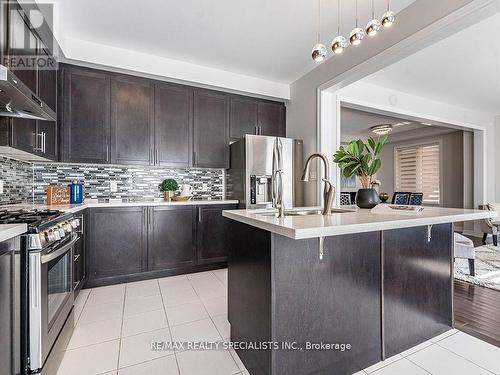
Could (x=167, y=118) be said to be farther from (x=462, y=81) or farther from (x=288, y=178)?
(x=462, y=81)

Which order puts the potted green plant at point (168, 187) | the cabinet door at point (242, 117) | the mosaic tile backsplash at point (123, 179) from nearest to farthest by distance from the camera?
1. the mosaic tile backsplash at point (123, 179)
2. the potted green plant at point (168, 187)
3. the cabinet door at point (242, 117)

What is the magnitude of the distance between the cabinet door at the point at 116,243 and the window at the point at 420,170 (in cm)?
702

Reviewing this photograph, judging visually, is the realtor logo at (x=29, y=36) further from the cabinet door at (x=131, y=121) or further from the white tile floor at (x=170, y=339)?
the white tile floor at (x=170, y=339)

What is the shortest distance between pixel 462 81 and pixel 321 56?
3.44 meters

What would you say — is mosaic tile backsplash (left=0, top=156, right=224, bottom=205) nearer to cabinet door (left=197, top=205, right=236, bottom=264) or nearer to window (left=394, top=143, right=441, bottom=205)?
cabinet door (left=197, top=205, right=236, bottom=264)

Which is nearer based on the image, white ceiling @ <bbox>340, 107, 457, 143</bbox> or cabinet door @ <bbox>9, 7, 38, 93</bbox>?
cabinet door @ <bbox>9, 7, 38, 93</bbox>

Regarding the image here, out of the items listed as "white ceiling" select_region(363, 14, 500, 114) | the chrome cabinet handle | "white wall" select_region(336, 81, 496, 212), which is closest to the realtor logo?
the chrome cabinet handle

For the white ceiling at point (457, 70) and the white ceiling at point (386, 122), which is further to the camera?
the white ceiling at point (386, 122)

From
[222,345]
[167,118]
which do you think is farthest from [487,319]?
[167,118]

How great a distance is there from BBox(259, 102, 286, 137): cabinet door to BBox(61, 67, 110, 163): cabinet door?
6.94ft

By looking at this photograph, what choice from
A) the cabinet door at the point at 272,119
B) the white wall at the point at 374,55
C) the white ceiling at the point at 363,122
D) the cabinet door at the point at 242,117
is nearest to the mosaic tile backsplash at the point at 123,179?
the cabinet door at the point at 242,117

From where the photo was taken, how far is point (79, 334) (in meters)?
1.91

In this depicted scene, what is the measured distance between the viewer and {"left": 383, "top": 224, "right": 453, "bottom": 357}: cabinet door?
1630 mm

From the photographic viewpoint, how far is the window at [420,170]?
21.4ft
